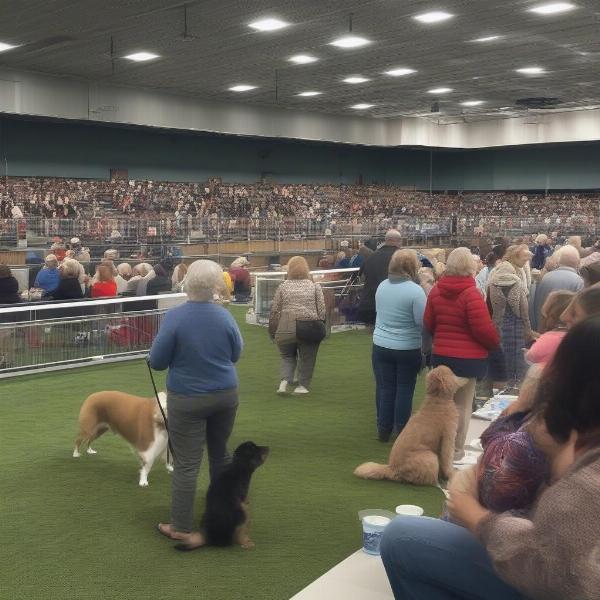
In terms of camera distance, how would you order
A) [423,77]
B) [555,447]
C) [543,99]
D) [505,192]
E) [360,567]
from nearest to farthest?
[555,447] < [360,567] < [423,77] < [543,99] < [505,192]

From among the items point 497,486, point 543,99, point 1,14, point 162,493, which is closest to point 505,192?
point 543,99

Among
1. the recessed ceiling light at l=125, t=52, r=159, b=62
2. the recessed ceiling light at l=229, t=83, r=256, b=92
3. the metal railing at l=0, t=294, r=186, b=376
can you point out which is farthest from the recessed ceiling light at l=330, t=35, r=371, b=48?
the metal railing at l=0, t=294, r=186, b=376

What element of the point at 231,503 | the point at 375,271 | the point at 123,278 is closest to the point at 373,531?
the point at 231,503

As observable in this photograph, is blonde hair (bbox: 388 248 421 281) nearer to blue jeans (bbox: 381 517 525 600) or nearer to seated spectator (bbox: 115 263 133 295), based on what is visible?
blue jeans (bbox: 381 517 525 600)

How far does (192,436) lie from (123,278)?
9.52 metres

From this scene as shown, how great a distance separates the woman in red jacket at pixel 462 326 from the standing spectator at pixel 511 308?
170 cm

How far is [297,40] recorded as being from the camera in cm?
1666

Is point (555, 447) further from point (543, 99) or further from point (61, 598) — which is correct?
point (543, 99)

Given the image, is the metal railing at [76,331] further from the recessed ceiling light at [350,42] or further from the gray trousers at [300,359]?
the recessed ceiling light at [350,42]

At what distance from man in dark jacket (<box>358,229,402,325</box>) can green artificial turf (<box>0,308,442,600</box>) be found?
1150 mm

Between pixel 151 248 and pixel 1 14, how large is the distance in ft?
22.6

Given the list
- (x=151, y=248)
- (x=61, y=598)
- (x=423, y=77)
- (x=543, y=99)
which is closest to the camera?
(x=61, y=598)

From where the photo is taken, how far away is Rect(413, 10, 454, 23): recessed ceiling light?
1445 centimetres

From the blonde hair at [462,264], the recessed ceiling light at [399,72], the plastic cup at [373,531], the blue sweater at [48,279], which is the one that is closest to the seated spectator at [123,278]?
the blue sweater at [48,279]
